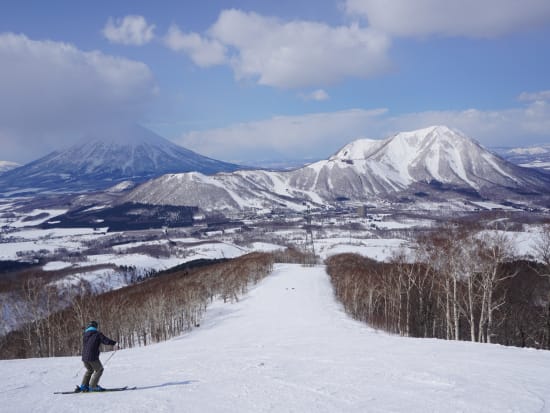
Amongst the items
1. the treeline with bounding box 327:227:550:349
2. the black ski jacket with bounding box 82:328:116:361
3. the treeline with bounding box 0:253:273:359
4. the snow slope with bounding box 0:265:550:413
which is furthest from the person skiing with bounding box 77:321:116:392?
the treeline with bounding box 0:253:273:359

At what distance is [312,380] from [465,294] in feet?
91.0

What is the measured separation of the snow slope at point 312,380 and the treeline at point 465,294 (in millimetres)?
8937

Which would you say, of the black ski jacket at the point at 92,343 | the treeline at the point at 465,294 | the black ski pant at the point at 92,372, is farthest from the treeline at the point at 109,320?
the black ski jacket at the point at 92,343

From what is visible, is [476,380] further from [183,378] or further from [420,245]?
[420,245]

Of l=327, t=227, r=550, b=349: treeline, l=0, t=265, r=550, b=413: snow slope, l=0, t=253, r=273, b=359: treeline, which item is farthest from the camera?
l=0, t=253, r=273, b=359: treeline

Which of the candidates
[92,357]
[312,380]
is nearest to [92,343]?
[92,357]

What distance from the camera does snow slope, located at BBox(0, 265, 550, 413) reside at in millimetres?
10617

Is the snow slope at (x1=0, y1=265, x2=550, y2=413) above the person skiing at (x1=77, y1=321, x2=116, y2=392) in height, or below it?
below

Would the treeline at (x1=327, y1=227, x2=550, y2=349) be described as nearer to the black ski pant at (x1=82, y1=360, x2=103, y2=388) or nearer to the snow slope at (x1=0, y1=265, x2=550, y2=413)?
the snow slope at (x1=0, y1=265, x2=550, y2=413)

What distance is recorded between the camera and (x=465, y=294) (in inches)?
1415

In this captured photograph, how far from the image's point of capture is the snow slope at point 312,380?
10617 millimetres

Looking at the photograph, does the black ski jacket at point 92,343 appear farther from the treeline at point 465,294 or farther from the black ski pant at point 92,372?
the treeline at point 465,294

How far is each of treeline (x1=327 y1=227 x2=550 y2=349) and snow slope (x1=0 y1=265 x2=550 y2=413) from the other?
8.94 metres

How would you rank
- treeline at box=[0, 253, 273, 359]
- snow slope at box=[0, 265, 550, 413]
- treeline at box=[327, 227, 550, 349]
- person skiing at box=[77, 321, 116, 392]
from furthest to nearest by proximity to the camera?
treeline at box=[0, 253, 273, 359] < treeline at box=[327, 227, 550, 349] < person skiing at box=[77, 321, 116, 392] < snow slope at box=[0, 265, 550, 413]
